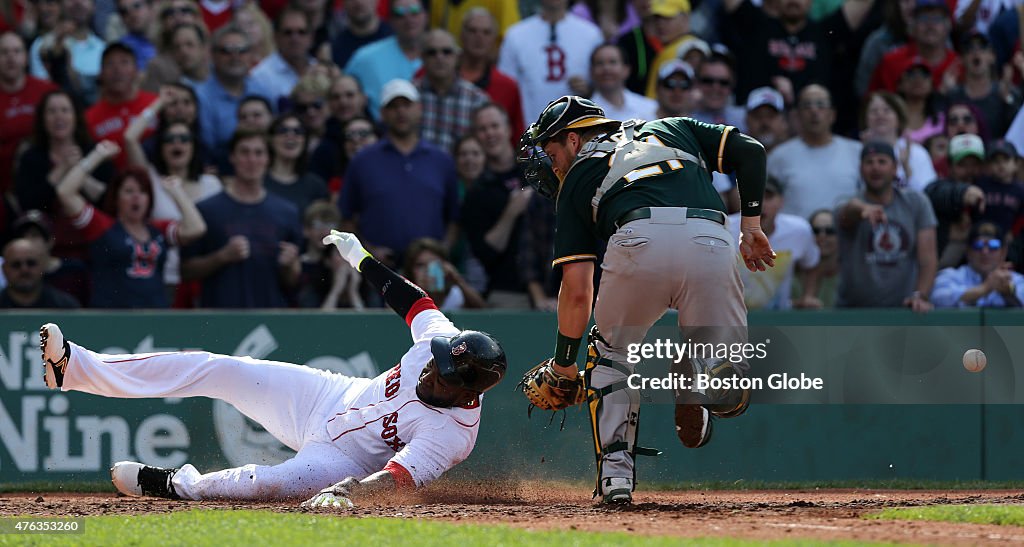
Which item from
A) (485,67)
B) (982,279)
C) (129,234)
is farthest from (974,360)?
(129,234)

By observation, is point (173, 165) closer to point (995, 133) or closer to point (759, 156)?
point (759, 156)

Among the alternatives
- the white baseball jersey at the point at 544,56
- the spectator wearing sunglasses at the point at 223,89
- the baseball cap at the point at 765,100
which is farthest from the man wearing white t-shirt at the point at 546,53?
the spectator wearing sunglasses at the point at 223,89

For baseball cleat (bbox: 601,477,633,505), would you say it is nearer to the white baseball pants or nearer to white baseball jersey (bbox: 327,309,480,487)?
white baseball jersey (bbox: 327,309,480,487)

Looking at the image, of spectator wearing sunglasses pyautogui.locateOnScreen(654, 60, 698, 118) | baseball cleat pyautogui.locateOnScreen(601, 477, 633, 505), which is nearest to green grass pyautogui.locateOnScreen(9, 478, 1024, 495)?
baseball cleat pyautogui.locateOnScreen(601, 477, 633, 505)

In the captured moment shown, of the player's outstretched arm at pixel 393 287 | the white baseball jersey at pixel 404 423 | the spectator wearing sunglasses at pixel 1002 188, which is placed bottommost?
the white baseball jersey at pixel 404 423

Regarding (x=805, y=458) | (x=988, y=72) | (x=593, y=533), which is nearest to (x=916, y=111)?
(x=988, y=72)

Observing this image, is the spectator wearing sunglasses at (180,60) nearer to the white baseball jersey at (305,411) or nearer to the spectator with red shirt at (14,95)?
the spectator with red shirt at (14,95)
